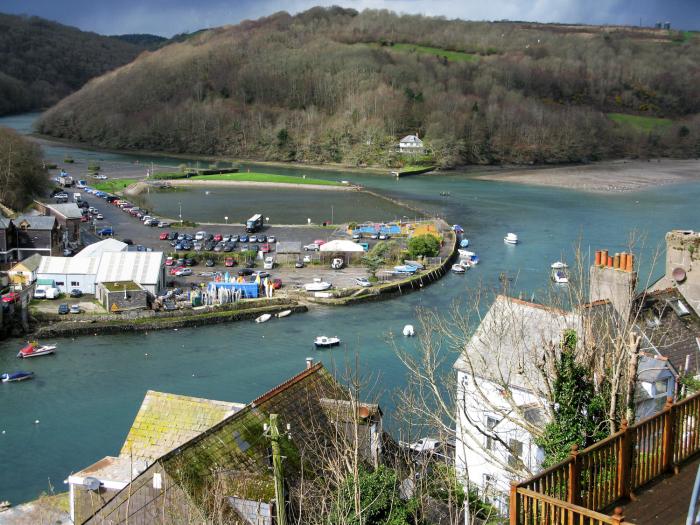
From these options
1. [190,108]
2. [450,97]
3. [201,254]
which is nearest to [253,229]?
Result: [201,254]

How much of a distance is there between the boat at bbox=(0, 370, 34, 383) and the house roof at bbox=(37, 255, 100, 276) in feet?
21.9

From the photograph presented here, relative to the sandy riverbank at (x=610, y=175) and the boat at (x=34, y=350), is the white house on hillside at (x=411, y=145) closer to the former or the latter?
the sandy riverbank at (x=610, y=175)

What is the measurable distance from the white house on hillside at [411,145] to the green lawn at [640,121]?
23.1 meters

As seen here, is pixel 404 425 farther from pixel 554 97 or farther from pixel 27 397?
pixel 554 97

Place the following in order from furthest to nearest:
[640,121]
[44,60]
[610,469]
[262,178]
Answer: [44,60] → [640,121] → [262,178] → [610,469]

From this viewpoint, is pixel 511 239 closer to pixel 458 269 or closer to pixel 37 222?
pixel 458 269

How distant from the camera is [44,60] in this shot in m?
144

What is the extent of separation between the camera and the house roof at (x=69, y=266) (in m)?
25.5

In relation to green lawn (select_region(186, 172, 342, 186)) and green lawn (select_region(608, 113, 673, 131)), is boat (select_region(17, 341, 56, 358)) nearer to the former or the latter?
green lawn (select_region(186, 172, 342, 186))

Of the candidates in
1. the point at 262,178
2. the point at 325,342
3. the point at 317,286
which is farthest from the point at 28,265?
the point at 262,178

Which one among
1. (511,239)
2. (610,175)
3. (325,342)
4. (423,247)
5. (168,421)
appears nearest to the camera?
(168,421)

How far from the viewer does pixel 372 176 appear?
63312 mm

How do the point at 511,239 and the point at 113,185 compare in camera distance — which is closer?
the point at 511,239

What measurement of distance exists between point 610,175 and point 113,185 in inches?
1334
